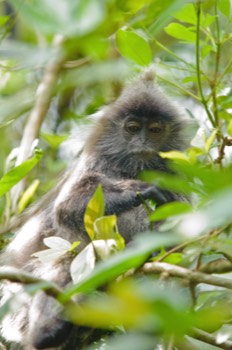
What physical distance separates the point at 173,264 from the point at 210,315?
4.07 feet

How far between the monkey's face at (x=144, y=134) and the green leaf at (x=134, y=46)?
4.62ft

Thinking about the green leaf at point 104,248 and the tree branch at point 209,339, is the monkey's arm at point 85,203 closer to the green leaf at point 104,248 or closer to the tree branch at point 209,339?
the green leaf at point 104,248

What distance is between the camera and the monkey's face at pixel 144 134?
408 centimetres

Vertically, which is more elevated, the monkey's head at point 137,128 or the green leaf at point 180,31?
the green leaf at point 180,31

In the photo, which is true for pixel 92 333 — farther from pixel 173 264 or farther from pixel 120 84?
pixel 120 84

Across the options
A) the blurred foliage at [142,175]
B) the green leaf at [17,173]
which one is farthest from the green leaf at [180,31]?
the green leaf at [17,173]

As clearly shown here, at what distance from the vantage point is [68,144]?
4.66 meters

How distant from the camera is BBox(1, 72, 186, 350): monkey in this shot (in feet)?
10.6

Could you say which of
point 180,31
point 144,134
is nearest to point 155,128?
point 144,134

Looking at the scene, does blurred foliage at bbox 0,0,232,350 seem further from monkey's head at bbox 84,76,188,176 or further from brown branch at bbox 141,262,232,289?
monkey's head at bbox 84,76,188,176

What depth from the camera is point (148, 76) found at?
4090mm

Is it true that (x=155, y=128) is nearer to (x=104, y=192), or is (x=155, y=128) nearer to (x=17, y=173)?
(x=104, y=192)

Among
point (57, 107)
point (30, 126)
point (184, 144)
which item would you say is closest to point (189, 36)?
point (184, 144)

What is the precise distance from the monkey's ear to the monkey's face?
240 millimetres
